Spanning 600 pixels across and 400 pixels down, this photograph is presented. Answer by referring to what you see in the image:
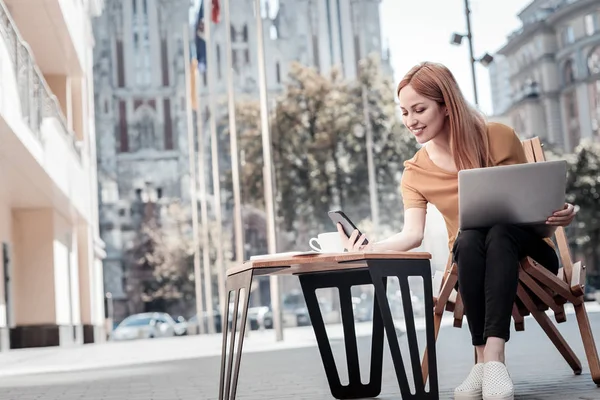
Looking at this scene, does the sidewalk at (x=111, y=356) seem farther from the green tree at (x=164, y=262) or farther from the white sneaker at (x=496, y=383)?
the green tree at (x=164, y=262)

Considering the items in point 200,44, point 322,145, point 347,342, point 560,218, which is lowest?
point 347,342

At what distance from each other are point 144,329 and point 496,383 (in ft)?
142

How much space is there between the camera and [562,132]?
79750mm

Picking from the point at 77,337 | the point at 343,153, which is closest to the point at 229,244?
the point at 343,153

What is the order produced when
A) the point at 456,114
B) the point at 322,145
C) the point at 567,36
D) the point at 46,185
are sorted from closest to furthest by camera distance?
the point at 456,114
the point at 46,185
the point at 322,145
the point at 567,36

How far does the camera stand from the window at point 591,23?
2968 inches

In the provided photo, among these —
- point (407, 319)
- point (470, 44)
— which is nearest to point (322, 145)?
point (470, 44)

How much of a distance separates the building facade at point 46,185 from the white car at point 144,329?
1402cm

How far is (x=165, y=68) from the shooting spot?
84.8 m

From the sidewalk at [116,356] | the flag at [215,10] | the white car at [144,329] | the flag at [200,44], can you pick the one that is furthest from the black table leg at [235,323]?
the white car at [144,329]

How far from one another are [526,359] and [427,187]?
126 inches

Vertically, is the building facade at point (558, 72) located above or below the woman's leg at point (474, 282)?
above

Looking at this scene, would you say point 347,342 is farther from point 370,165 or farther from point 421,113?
point 370,165

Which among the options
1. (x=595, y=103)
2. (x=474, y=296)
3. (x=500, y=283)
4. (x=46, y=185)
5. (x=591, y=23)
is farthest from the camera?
(x=591, y=23)
